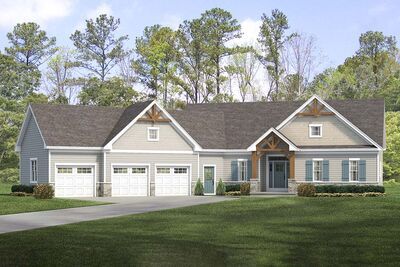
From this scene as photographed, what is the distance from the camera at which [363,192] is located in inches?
1850

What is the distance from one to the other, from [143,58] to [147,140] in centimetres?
3044

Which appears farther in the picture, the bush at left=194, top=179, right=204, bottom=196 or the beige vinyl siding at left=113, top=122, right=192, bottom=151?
the bush at left=194, top=179, right=204, bottom=196

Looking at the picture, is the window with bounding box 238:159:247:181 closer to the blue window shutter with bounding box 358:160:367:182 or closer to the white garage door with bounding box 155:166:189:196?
the white garage door with bounding box 155:166:189:196

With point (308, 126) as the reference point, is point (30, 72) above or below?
above

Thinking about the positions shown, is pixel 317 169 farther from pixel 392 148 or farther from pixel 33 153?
pixel 33 153

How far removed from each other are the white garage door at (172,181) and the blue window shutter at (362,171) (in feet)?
38.6

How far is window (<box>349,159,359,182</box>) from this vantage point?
164 ft

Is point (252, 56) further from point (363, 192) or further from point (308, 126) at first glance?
point (363, 192)

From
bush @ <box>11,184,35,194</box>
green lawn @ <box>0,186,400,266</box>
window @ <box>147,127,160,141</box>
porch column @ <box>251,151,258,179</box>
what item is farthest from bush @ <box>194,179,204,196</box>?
green lawn @ <box>0,186,400,266</box>

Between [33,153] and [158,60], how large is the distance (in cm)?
2995

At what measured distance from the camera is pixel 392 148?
213 ft

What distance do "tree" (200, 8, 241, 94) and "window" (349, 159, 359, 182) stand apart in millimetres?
28373

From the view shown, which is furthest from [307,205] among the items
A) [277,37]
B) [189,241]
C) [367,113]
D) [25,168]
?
[277,37]

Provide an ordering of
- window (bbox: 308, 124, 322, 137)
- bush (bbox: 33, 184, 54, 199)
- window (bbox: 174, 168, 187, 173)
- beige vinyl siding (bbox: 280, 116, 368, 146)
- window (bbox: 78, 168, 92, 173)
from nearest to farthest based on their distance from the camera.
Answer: bush (bbox: 33, 184, 54, 199) < window (bbox: 78, 168, 92, 173) < window (bbox: 174, 168, 187, 173) < beige vinyl siding (bbox: 280, 116, 368, 146) < window (bbox: 308, 124, 322, 137)
